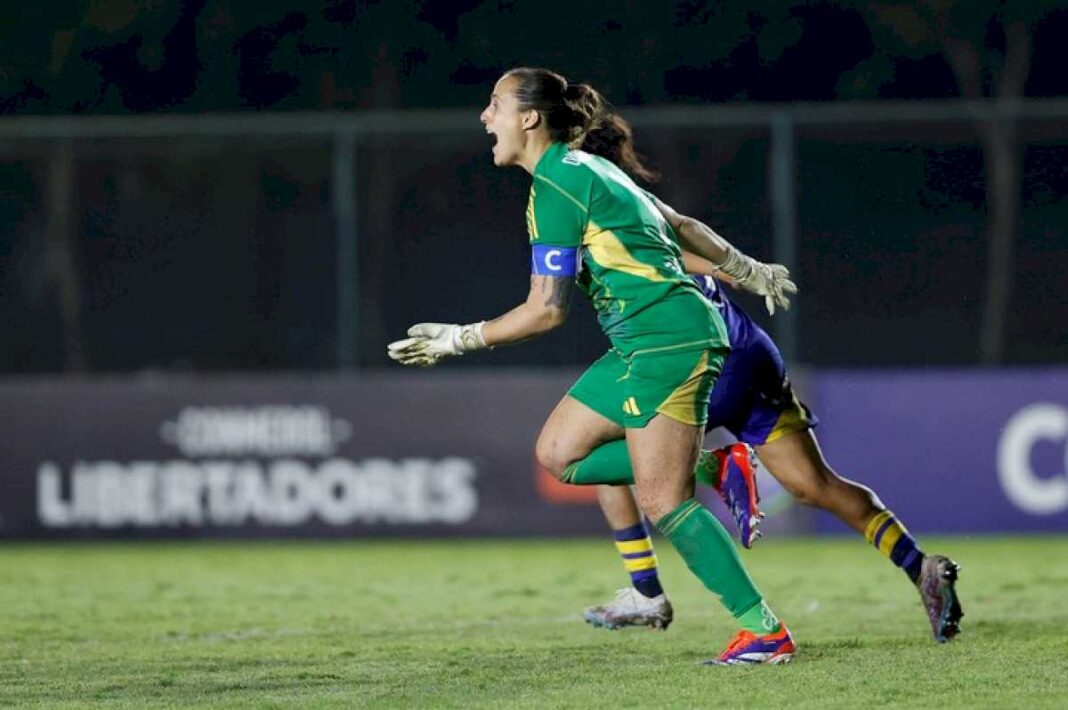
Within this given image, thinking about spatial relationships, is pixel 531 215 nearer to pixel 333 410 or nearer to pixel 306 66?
pixel 333 410

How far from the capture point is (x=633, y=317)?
7.64m

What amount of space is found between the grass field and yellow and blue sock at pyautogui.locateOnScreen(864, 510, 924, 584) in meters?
0.30

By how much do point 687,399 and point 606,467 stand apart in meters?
0.69

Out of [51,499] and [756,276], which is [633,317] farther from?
[51,499]

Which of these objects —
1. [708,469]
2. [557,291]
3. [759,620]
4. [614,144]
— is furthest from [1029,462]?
[557,291]

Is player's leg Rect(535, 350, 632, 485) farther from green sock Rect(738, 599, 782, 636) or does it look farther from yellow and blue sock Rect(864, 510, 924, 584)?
yellow and blue sock Rect(864, 510, 924, 584)

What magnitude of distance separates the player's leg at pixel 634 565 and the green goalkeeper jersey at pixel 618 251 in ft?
4.05

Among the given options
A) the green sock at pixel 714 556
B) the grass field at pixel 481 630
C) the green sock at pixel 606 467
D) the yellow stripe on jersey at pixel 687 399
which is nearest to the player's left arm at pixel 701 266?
the green sock at pixel 606 467

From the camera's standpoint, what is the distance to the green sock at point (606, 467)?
812cm

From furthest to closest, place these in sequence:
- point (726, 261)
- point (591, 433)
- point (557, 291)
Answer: point (726, 261) → point (591, 433) → point (557, 291)

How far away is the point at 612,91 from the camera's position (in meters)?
21.4

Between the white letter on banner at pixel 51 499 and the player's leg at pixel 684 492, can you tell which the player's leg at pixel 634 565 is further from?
the white letter on banner at pixel 51 499

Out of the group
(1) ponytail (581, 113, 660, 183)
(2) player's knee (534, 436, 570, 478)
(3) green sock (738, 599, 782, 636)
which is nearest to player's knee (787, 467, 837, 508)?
(2) player's knee (534, 436, 570, 478)

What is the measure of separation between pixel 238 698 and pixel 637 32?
17.2 metres
